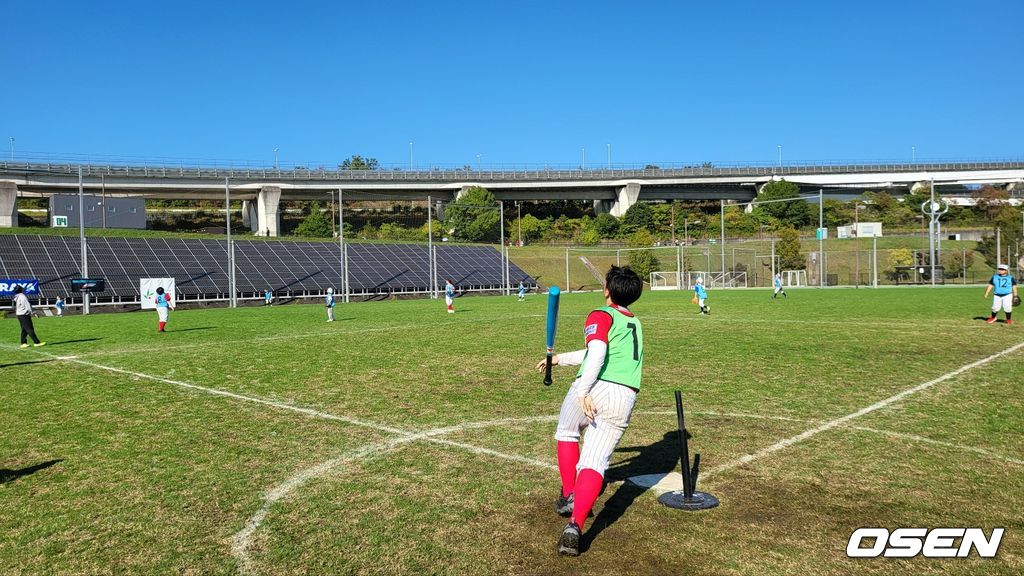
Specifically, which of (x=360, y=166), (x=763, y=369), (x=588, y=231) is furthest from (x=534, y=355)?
(x=360, y=166)

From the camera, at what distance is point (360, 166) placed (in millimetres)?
165375

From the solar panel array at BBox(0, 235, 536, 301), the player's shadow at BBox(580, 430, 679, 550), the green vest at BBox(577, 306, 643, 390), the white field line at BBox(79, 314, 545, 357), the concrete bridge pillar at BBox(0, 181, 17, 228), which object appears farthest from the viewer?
the concrete bridge pillar at BBox(0, 181, 17, 228)

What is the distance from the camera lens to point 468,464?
24.5 feet

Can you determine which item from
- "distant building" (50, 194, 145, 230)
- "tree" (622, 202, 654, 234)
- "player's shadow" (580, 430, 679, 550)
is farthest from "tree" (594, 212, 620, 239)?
"player's shadow" (580, 430, 679, 550)

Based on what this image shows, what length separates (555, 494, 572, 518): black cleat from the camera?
19.4 ft

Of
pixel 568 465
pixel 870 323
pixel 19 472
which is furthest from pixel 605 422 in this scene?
pixel 870 323

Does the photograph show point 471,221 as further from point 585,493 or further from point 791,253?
point 585,493

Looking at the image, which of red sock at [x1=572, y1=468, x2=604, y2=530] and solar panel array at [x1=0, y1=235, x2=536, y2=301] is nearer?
red sock at [x1=572, y1=468, x2=604, y2=530]

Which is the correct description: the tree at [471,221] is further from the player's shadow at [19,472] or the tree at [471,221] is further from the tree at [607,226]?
the player's shadow at [19,472]

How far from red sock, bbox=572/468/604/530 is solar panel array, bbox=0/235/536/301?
165 ft

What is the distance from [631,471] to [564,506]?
5.10 feet

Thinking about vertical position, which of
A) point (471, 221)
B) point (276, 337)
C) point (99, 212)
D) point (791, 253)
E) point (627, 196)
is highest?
point (627, 196)

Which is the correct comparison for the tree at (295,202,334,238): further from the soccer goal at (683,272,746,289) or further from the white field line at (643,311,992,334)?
A: the white field line at (643,311,992,334)

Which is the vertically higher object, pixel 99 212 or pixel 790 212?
pixel 790 212
